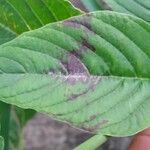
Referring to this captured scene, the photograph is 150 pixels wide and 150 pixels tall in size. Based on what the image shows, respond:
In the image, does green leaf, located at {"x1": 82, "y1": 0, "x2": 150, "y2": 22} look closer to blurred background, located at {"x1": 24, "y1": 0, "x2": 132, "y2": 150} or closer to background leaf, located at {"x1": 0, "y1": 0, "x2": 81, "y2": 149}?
background leaf, located at {"x1": 0, "y1": 0, "x2": 81, "y2": 149}

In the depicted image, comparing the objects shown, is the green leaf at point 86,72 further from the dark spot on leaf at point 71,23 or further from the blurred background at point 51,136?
the blurred background at point 51,136

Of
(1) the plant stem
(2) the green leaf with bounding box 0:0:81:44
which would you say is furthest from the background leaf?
(1) the plant stem

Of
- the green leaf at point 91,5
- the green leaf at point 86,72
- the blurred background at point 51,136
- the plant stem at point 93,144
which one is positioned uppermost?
the green leaf at point 91,5

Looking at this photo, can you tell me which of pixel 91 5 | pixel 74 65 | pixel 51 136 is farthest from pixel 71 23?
pixel 51 136

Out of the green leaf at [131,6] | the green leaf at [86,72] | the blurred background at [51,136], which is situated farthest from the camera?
the blurred background at [51,136]

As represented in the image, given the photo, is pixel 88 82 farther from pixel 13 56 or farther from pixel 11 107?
pixel 11 107

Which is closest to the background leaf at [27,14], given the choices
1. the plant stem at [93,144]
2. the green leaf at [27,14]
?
the green leaf at [27,14]

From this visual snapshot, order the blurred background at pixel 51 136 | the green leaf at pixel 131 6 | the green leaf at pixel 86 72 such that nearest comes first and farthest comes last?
the green leaf at pixel 86 72, the green leaf at pixel 131 6, the blurred background at pixel 51 136

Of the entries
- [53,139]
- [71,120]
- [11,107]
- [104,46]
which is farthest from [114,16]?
[53,139]
